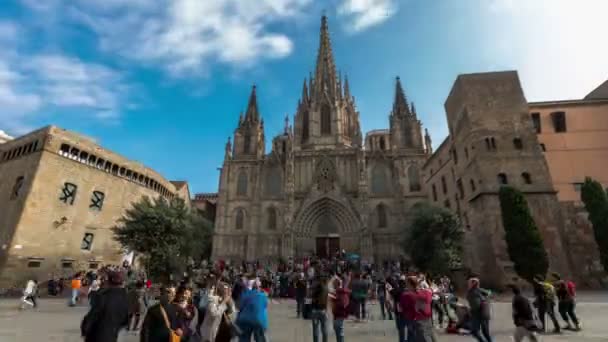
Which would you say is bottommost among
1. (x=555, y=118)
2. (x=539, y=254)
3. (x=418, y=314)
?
(x=418, y=314)

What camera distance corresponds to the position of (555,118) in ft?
69.2

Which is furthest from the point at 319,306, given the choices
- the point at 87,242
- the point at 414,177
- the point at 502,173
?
the point at 414,177

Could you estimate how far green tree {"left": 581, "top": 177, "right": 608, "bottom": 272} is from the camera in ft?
53.5

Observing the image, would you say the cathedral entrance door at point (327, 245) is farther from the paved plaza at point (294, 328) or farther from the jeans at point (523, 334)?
the jeans at point (523, 334)

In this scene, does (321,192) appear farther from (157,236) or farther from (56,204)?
(56,204)

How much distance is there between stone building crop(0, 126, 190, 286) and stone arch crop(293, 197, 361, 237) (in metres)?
17.3

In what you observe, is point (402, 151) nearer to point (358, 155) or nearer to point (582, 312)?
point (358, 155)

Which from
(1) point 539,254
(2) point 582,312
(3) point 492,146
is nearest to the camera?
(2) point 582,312

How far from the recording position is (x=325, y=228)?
32.7 metres

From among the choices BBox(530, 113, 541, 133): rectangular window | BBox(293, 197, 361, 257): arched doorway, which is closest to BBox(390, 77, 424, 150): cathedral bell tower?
BBox(293, 197, 361, 257): arched doorway

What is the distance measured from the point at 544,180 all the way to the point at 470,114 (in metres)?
6.20

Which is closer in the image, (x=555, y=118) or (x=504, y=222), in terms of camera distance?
(x=504, y=222)

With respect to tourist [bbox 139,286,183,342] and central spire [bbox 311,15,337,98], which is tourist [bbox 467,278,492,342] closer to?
tourist [bbox 139,286,183,342]

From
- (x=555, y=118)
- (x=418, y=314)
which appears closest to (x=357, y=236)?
(x=555, y=118)
